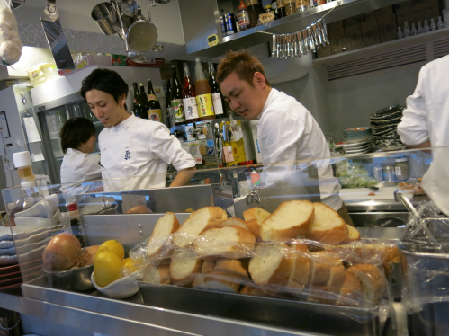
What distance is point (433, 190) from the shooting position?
22.5 inches

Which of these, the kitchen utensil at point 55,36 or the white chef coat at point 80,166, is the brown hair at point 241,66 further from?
the white chef coat at point 80,166

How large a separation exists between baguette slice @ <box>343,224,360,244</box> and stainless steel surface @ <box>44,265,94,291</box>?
1.95 ft

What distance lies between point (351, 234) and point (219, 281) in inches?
9.7

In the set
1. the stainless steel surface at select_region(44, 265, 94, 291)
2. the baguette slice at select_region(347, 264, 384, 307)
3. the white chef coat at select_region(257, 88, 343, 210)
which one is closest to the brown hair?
the white chef coat at select_region(257, 88, 343, 210)

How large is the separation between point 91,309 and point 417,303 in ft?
2.12

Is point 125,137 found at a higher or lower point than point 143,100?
lower

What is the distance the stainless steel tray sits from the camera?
1.65 ft

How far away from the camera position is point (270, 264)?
57cm

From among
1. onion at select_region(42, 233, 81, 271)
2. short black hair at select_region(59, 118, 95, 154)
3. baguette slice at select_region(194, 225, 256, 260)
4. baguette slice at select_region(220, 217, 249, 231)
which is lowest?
onion at select_region(42, 233, 81, 271)

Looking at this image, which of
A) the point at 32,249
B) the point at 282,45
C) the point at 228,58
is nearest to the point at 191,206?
the point at 32,249

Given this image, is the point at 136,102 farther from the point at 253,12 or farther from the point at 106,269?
the point at 106,269

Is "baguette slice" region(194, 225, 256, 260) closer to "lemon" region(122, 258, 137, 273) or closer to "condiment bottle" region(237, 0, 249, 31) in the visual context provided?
"lemon" region(122, 258, 137, 273)

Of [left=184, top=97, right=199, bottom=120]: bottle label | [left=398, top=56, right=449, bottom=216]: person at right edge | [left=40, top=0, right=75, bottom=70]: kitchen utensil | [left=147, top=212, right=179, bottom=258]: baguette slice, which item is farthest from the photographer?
[left=184, top=97, right=199, bottom=120]: bottle label

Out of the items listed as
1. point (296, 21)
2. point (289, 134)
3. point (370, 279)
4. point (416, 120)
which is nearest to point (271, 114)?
point (289, 134)
